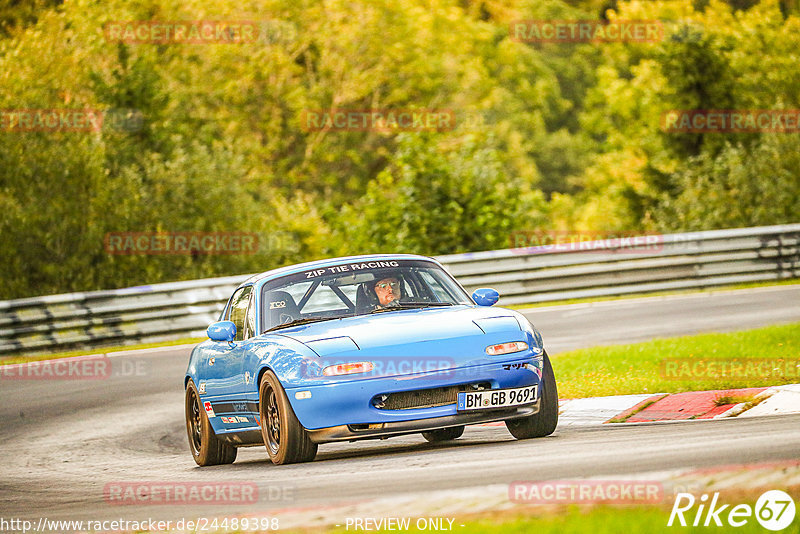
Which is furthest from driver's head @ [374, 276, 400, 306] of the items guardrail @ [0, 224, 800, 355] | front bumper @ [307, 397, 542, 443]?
guardrail @ [0, 224, 800, 355]

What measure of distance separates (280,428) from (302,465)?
0.30m

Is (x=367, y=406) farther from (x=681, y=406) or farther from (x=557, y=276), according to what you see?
(x=557, y=276)

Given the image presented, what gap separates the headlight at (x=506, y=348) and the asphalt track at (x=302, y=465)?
65 centimetres

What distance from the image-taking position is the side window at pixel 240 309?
9.77 metres

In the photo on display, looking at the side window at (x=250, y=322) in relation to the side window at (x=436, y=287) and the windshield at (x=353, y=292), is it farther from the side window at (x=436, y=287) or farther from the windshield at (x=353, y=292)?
the side window at (x=436, y=287)

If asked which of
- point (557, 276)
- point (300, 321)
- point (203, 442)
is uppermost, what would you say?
point (300, 321)

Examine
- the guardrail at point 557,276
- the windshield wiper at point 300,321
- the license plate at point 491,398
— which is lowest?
the guardrail at point 557,276

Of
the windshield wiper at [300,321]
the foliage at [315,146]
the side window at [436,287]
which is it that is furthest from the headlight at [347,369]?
the foliage at [315,146]

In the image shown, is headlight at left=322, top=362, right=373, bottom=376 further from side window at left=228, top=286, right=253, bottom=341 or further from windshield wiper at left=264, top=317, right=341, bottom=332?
side window at left=228, top=286, right=253, bottom=341

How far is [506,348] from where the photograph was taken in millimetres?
8328

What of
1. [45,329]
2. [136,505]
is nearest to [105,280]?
[45,329]

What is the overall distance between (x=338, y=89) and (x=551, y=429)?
38025 millimetres

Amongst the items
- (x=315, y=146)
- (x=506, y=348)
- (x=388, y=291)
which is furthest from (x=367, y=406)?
(x=315, y=146)

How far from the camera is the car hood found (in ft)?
26.6
